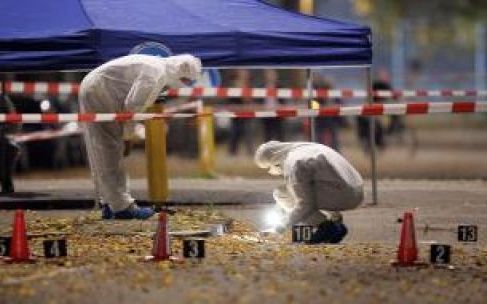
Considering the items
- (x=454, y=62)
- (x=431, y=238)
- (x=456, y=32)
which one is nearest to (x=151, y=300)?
(x=431, y=238)

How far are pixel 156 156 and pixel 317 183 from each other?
389 cm

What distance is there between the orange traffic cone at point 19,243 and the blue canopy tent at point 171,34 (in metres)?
3.58

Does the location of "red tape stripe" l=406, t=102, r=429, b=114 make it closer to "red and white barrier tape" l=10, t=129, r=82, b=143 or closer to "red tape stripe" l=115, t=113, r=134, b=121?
"red tape stripe" l=115, t=113, r=134, b=121

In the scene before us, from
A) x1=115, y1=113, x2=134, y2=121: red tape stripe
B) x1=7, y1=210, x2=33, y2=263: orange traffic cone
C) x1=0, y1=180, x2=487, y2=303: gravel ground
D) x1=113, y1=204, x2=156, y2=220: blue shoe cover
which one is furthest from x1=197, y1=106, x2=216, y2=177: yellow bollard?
x1=7, y1=210, x2=33, y2=263: orange traffic cone

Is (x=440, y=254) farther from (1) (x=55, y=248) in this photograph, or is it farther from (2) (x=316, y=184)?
(1) (x=55, y=248)

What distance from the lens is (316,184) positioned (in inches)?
432

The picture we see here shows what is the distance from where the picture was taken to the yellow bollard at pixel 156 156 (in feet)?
47.0

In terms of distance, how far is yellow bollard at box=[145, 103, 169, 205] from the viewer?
14320 millimetres

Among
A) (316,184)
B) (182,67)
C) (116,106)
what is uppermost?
(182,67)

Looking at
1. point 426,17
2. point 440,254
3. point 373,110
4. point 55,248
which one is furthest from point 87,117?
point 426,17

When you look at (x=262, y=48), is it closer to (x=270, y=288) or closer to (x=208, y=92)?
(x=208, y=92)

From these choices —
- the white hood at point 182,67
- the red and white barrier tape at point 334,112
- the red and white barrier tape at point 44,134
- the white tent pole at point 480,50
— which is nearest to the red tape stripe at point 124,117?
the red and white barrier tape at point 334,112

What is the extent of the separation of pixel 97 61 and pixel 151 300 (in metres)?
5.45

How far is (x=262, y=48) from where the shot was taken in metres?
13.9
